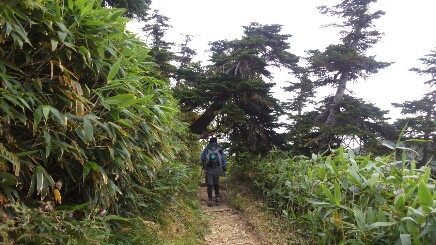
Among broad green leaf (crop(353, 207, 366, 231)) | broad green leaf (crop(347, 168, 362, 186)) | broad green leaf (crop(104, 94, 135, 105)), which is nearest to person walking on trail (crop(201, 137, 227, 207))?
broad green leaf (crop(347, 168, 362, 186))

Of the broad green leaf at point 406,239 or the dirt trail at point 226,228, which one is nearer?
the broad green leaf at point 406,239

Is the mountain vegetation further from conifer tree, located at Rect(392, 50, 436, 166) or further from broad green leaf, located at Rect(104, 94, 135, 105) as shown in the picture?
conifer tree, located at Rect(392, 50, 436, 166)

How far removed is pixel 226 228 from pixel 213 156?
228 centimetres

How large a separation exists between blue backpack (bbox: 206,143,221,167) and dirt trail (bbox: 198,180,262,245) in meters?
1.37

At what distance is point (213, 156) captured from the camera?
342 inches

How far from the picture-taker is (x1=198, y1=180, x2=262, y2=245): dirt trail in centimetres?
617

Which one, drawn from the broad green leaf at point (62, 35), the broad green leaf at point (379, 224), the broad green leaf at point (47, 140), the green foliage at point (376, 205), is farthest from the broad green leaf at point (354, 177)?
the broad green leaf at point (62, 35)

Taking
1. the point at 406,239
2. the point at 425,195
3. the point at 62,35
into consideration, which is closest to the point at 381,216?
A: the point at 406,239

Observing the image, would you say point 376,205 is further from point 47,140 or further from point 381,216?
point 47,140

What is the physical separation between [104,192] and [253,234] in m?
4.35

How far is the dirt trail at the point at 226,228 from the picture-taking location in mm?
6165

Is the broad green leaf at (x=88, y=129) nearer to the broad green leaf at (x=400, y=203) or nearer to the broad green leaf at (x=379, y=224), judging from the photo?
the broad green leaf at (x=379, y=224)

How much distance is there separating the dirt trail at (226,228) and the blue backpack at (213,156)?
4.49 feet

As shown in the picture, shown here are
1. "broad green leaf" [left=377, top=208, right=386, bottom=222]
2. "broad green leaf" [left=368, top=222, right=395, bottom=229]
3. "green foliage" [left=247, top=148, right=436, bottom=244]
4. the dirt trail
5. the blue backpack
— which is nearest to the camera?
"green foliage" [left=247, top=148, right=436, bottom=244]
